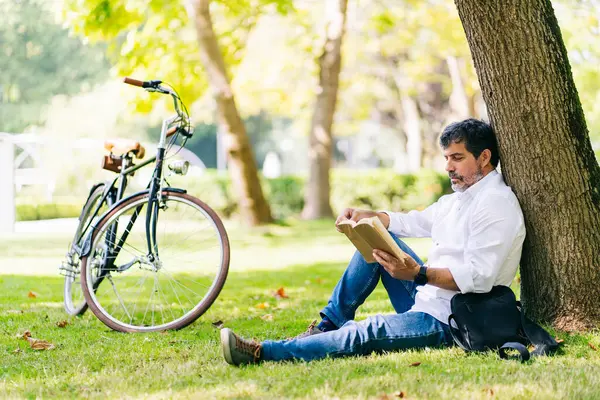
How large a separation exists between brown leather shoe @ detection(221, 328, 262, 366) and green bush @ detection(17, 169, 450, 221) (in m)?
16.9

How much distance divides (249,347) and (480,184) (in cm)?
141

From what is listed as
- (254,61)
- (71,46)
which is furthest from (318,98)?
(71,46)

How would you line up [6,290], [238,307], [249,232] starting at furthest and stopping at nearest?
[249,232] → [6,290] → [238,307]

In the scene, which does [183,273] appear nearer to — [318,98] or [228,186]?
[318,98]

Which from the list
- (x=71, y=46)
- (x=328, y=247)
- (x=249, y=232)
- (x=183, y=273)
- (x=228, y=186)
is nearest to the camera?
(x=183, y=273)

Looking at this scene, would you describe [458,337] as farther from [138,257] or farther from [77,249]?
[77,249]

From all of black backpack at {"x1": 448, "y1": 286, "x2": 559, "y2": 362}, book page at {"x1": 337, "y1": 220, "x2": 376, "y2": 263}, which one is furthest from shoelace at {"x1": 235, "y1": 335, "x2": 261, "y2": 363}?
black backpack at {"x1": 448, "y1": 286, "x2": 559, "y2": 362}

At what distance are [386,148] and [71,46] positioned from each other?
24356mm

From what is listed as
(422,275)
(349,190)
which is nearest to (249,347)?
(422,275)

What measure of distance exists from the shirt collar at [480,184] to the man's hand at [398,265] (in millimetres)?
498

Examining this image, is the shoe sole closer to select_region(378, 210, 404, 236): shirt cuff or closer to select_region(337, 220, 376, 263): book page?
select_region(337, 220, 376, 263): book page

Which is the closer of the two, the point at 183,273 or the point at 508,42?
the point at 508,42

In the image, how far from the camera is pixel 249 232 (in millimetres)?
13930

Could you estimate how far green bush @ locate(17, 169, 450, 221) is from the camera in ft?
69.3
